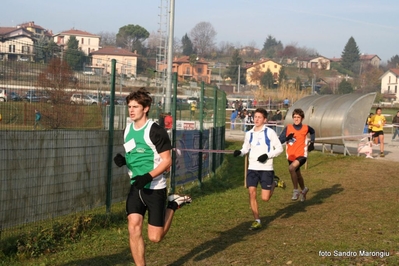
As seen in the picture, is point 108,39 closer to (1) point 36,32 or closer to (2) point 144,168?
(1) point 36,32

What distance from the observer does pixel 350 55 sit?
193 meters

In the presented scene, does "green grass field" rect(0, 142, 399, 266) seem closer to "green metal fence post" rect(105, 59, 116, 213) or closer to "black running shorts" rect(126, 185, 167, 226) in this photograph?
"green metal fence post" rect(105, 59, 116, 213)

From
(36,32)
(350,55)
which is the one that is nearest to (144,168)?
(36,32)

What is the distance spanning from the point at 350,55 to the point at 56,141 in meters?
191

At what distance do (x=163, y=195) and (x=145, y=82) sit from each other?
17.7 ft

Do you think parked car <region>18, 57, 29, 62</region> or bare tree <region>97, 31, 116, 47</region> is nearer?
parked car <region>18, 57, 29, 62</region>

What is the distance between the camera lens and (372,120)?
80.5 ft

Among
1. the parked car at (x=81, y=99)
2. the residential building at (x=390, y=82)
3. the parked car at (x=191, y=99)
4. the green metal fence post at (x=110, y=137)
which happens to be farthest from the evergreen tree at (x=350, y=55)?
the parked car at (x=81, y=99)

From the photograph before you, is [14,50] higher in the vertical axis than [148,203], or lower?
higher

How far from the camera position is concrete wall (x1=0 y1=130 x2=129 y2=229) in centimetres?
790

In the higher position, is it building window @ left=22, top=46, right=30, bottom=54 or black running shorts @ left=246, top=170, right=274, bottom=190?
building window @ left=22, top=46, right=30, bottom=54

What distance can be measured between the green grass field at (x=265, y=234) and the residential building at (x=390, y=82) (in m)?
129

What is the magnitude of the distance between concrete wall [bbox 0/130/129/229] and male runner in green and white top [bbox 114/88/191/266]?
190 cm

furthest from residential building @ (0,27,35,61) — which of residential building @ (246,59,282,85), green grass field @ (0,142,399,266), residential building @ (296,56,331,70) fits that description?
residential building @ (296,56,331,70)
